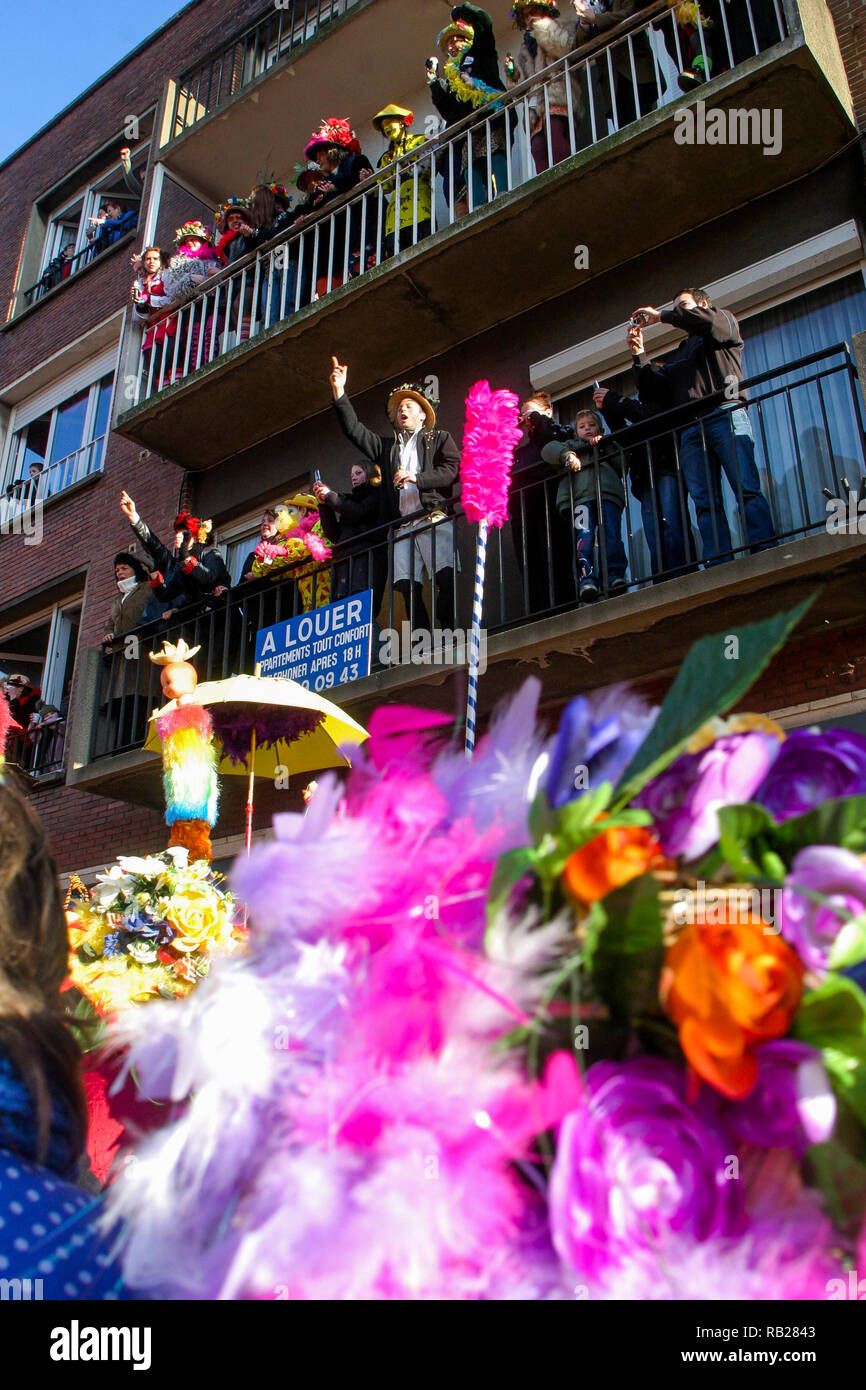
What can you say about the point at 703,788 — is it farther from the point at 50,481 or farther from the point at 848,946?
the point at 50,481

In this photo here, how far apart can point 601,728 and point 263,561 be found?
24.0ft

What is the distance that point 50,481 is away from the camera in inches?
526

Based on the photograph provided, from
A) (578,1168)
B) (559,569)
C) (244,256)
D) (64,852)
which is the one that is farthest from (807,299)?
(64,852)

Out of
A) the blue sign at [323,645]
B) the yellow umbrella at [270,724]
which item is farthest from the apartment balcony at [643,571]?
the yellow umbrella at [270,724]

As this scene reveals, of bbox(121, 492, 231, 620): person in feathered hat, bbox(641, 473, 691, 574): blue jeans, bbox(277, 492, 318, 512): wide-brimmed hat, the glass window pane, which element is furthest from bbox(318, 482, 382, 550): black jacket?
the glass window pane

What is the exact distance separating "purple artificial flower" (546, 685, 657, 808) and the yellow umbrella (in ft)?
13.8

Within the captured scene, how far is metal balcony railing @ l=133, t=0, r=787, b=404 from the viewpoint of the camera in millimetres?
7301

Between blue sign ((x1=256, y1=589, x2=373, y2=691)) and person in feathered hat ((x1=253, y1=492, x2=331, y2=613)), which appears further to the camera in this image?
person in feathered hat ((x1=253, y1=492, x2=331, y2=613))

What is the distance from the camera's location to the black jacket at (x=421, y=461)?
6.94 metres

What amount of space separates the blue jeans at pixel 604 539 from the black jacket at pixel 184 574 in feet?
10.9

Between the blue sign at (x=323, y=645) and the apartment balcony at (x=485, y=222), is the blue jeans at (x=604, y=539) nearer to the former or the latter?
the blue sign at (x=323, y=645)

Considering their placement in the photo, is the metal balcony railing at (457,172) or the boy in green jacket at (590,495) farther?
the metal balcony railing at (457,172)

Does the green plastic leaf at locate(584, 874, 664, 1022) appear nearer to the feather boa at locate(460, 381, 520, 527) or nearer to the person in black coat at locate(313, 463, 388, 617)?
the feather boa at locate(460, 381, 520, 527)

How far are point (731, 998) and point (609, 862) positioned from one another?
0.15 meters
